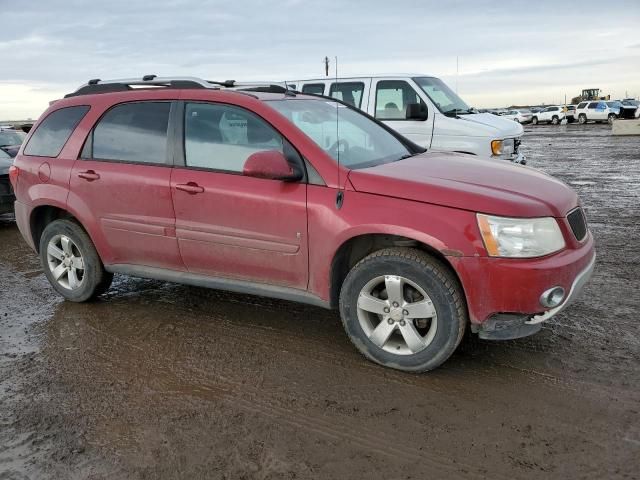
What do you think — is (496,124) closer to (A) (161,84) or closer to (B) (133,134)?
(A) (161,84)

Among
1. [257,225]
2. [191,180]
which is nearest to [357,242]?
[257,225]

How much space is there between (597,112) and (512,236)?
48.0 meters

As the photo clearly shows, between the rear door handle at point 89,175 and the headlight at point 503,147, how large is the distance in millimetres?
5956

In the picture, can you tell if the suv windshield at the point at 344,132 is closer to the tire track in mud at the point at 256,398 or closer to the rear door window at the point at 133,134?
the rear door window at the point at 133,134

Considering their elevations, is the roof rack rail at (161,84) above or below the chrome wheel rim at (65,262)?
above

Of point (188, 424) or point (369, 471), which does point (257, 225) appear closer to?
point (188, 424)

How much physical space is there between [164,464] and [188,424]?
363 millimetres

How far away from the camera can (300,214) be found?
3918 mm

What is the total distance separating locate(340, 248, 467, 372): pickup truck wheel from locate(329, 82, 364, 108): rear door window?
20.8 ft

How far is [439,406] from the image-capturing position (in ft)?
10.9

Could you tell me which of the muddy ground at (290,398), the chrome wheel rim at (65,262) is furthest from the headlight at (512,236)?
the chrome wheel rim at (65,262)

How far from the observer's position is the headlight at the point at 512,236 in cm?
341

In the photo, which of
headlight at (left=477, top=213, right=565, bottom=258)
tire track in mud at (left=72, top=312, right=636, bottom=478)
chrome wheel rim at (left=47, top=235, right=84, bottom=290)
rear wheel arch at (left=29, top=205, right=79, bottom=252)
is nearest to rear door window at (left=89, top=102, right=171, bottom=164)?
rear wheel arch at (left=29, top=205, right=79, bottom=252)

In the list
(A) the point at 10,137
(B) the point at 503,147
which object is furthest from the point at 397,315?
(A) the point at 10,137
